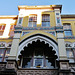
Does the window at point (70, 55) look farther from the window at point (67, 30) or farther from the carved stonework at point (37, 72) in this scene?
the window at point (67, 30)

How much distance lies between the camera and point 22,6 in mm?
17250

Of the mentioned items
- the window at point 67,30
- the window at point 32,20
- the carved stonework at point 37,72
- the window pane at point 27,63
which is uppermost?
the window at point 32,20

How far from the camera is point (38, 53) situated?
13.9 metres

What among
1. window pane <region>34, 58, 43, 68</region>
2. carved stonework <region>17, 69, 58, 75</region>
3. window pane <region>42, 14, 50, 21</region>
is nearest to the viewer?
carved stonework <region>17, 69, 58, 75</region>

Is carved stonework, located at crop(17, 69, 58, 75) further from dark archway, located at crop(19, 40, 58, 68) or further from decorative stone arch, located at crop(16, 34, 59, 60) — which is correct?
decorative stone arch, located at crop(16, 34, 59, 60)

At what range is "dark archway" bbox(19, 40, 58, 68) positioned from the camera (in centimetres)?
1303

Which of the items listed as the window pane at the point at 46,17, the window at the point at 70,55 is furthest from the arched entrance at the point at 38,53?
the window pane at the point at 46,17

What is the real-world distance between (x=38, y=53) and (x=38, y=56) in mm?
381

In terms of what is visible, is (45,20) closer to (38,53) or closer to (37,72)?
(38,53)

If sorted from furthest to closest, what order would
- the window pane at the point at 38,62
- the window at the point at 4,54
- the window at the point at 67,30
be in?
the window at the point at 67,30, the window at the point at 4,54, the window pane at the point at 38,62

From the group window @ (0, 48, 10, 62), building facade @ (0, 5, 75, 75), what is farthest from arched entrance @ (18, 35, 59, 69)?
window @ (0, 48, 10, 62)

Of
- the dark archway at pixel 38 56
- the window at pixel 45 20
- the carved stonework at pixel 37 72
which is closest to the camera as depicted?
the carved stonework at pixel 37 72

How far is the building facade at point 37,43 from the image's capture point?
1205cm

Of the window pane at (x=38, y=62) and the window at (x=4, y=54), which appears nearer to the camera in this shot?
the window pane at (x=38, y=62)
